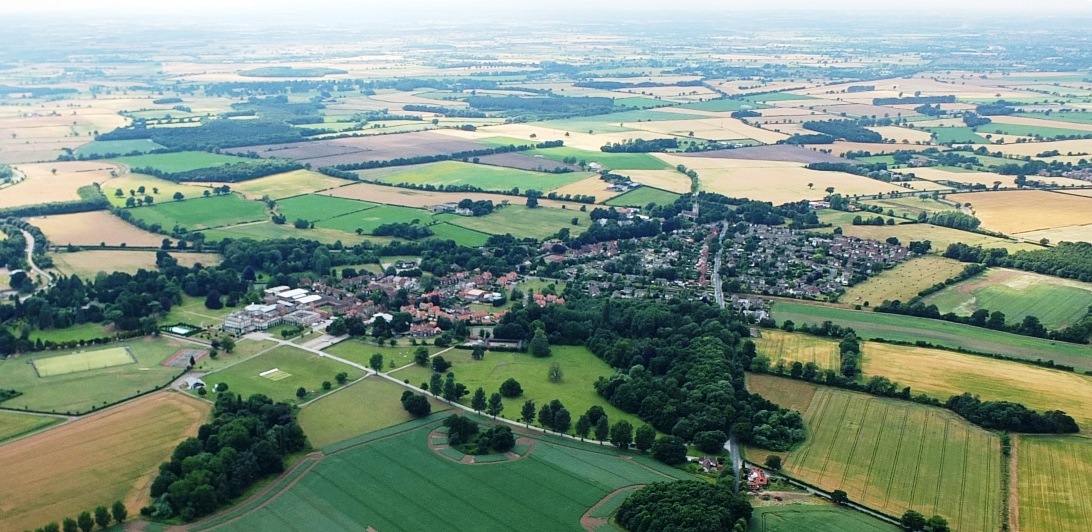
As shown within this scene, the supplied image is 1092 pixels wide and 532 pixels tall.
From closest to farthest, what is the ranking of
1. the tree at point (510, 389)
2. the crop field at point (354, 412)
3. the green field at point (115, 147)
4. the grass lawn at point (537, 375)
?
1. the crop field at point (354, 412)
2. the grass lawn at point (537, 375)
3. the tree at point (510, 389)
4. the green field at point (115, 147)

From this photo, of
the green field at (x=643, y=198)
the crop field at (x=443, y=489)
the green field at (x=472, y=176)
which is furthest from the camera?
the green field at (x=472, y=176)

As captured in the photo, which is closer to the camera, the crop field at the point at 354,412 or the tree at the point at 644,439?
the tree at the point at 644,439

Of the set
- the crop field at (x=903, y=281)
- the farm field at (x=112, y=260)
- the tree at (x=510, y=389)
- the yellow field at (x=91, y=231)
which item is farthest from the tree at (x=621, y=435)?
the yellow field at (x=91, y=231)

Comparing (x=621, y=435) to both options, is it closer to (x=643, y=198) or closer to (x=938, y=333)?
(x=938, y=333)

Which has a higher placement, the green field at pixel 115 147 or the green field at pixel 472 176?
the green field at pixel 115 147

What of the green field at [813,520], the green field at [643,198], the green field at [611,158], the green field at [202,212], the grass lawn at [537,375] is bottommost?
the green field at [611,158]

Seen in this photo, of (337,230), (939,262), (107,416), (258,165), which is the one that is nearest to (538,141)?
(258,165)

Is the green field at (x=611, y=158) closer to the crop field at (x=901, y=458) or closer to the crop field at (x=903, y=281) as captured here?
the crop field at (x=903, y=281)
